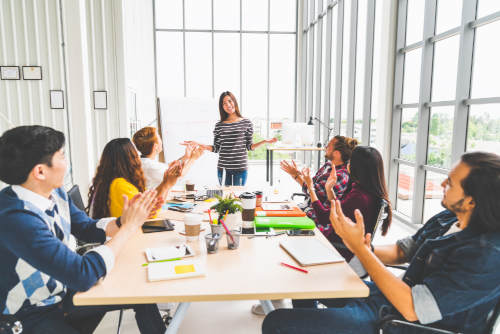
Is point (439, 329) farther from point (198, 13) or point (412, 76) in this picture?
point (198, 13)

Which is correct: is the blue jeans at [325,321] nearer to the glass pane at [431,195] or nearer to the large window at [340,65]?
the glass pane at [431,195]

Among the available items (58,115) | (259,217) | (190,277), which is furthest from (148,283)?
(58,115)

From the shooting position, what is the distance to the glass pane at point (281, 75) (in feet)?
29.6

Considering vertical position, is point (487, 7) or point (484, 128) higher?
point (487, 7)

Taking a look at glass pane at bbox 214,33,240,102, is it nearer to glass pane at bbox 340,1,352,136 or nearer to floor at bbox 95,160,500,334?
glass pane at bbox 340,1,352,136

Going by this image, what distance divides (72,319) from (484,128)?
365 centimetres

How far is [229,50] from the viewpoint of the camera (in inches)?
343

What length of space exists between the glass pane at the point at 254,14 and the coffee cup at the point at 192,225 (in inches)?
313

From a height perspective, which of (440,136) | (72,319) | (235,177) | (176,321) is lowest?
(176,321)

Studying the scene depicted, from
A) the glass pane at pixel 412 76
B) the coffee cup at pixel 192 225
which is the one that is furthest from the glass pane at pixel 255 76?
the coffee cup at pixel 192 225

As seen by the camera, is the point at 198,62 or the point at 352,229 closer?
the point at 352,229

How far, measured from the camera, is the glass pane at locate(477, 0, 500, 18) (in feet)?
10.1

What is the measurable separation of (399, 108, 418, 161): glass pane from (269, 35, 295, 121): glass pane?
192 inches

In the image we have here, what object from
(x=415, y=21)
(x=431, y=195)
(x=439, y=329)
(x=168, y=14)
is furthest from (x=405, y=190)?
(x=168, y=14)
